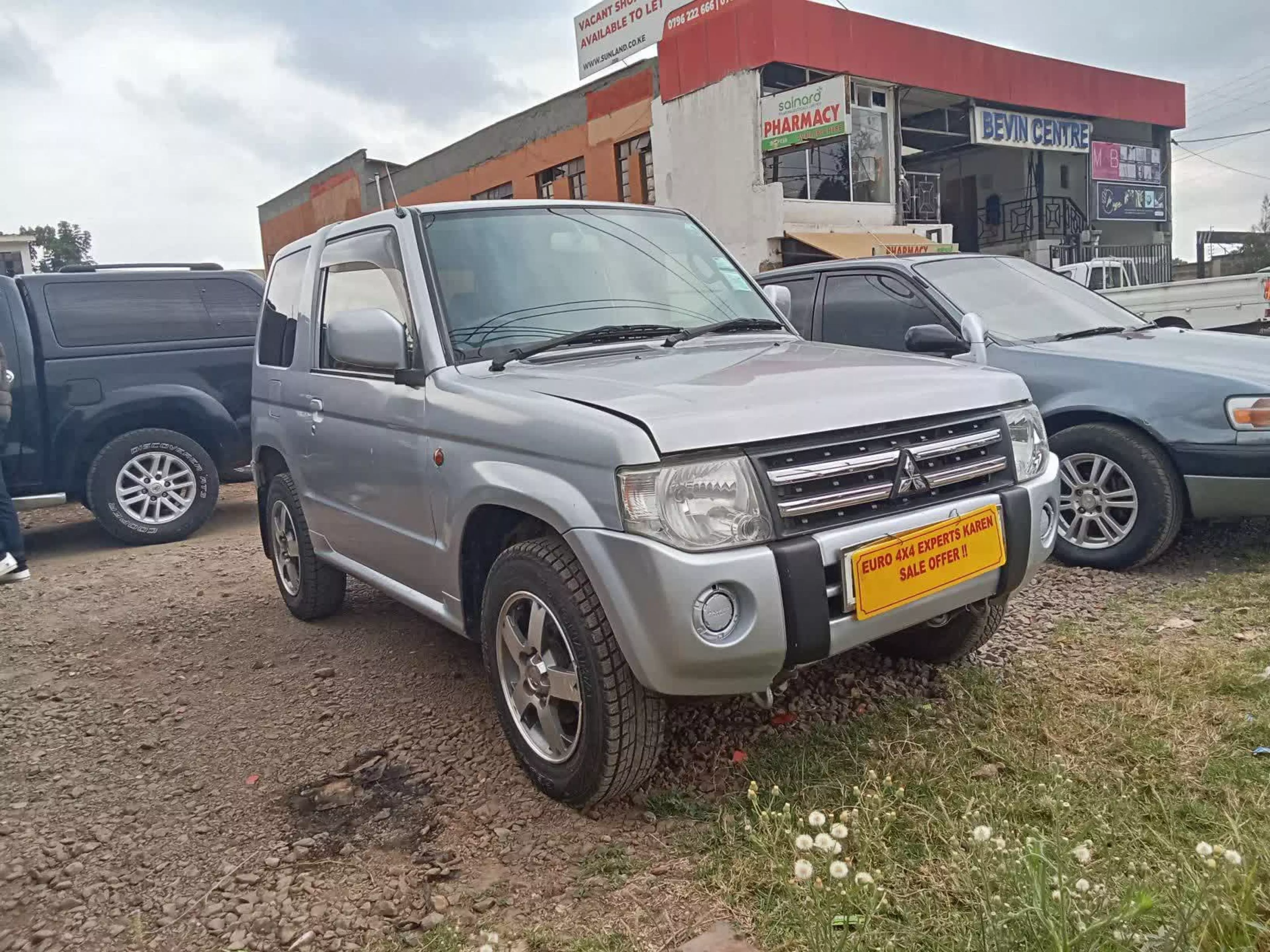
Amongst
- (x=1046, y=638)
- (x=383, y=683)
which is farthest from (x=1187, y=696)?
(x=383, y=683)

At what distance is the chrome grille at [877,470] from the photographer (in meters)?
2.37

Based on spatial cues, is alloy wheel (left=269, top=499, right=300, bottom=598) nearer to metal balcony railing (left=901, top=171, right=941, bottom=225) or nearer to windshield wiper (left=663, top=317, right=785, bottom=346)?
windshield wiper (left=663, top=317, right=785, bottom=346)

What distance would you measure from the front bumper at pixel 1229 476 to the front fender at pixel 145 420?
6.43 meters

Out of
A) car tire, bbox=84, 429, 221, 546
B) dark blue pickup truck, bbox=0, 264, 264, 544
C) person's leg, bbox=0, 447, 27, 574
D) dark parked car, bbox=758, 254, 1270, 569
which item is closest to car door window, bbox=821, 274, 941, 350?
dark parked car, bbox=758, 254, 1270, 569

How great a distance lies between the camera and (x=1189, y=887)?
197 centimetres

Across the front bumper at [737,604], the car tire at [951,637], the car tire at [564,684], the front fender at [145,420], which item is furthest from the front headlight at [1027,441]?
the front fender at [145,420]

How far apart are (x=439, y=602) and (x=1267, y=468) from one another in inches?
141

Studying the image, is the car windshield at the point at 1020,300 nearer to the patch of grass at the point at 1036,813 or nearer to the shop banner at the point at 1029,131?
the patch of grass at the point at 1036,813

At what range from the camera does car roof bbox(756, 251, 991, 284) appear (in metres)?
5.52

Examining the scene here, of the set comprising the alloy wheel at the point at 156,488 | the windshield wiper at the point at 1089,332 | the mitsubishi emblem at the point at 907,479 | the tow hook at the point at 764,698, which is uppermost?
the windshield wiper at the point at 1089,332

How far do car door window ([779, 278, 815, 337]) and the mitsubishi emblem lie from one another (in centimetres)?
338

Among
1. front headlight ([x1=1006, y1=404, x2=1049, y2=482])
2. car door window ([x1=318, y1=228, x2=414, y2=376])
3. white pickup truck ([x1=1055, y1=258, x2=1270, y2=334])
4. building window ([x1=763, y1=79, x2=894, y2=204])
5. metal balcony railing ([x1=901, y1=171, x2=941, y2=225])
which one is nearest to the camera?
front headlight ([x1=1006, y1=404, x2=1049, y2=482])

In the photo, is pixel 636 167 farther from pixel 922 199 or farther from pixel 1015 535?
pixel 1015 535

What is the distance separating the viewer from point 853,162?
61.0 ft
